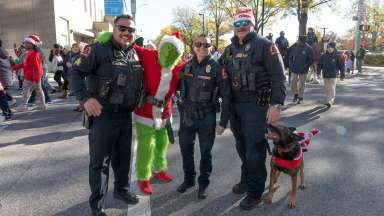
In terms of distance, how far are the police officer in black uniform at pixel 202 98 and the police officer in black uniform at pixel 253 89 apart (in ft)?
0.59

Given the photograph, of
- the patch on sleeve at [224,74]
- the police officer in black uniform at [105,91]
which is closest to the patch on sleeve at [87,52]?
the police officer in black uniform at [105,91]

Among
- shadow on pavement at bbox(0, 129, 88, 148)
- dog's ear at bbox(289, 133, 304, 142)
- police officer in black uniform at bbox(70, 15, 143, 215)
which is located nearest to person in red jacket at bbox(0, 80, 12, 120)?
shadow on pavement at bbox(0, 129, 88, 148)

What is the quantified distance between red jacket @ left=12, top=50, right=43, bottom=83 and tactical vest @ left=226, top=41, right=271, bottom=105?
636cm

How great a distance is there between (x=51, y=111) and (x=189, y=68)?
6.40 meters

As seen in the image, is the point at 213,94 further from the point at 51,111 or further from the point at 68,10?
the point at 68,10

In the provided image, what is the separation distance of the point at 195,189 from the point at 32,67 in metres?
6.16

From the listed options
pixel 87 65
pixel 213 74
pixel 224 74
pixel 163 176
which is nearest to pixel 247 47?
pixel 224 74

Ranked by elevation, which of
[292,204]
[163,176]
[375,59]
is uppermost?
[375,59]

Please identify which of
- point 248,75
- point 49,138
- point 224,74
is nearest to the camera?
point 248,75

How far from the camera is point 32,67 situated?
8.34m

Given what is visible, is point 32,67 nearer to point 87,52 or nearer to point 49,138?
point 49,138

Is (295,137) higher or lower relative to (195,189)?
higher

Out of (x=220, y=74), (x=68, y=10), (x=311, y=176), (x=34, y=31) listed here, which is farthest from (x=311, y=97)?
(x=68, y=10)

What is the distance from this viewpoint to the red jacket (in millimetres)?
8344
